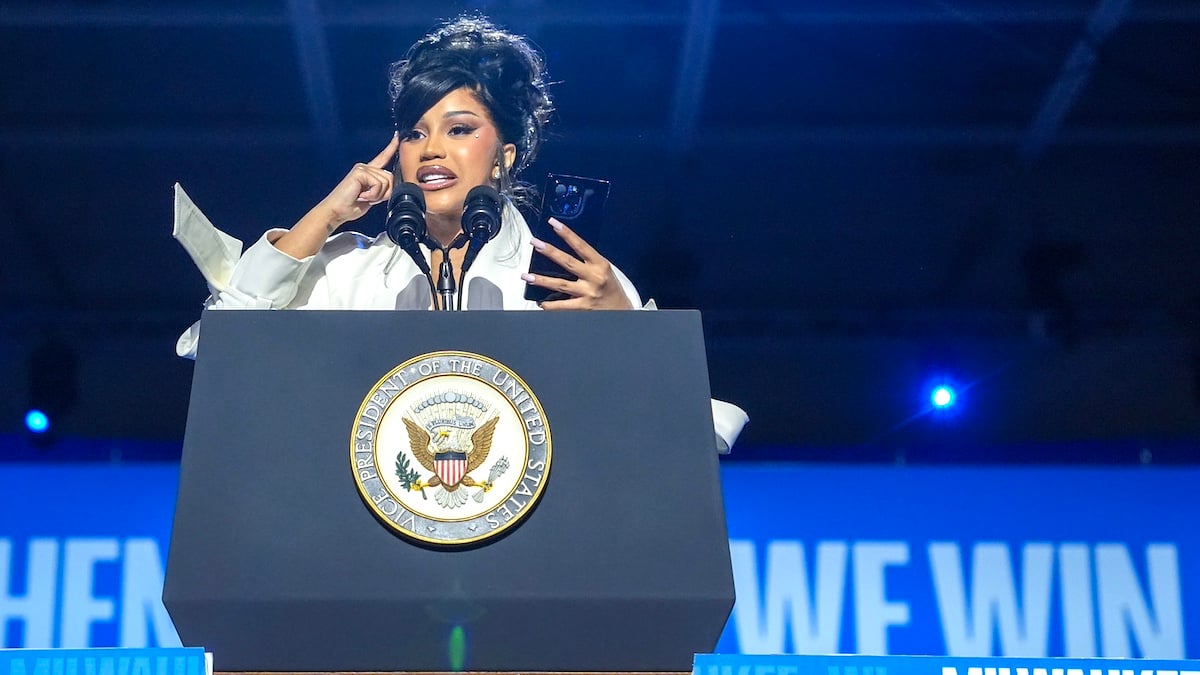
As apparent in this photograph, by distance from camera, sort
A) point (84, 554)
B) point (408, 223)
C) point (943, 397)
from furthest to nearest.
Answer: point (943, 397)
point (84, 554)
point (408, 223)

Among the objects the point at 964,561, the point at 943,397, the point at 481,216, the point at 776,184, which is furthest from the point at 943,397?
the point at 481,216

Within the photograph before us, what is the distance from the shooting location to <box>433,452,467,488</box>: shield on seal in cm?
120

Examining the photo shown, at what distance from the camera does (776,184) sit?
3.71 m

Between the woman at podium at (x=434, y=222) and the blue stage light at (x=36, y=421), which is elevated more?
the blue stage light at (x=36, y=421)

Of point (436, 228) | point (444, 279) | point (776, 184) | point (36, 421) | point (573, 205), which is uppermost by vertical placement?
point (776, 184)

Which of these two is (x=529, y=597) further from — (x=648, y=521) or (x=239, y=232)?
(x=239, y=232)

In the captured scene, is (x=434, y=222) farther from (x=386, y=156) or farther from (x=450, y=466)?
(x=450, y=466)

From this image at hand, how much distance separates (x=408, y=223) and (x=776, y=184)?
7.72 feet

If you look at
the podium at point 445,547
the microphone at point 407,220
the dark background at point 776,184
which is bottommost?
the podium at point 445,547

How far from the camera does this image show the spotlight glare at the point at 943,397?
4168mm

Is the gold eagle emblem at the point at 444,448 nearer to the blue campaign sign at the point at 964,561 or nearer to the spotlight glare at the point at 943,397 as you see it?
the blue campaign sign at the point at 964,561

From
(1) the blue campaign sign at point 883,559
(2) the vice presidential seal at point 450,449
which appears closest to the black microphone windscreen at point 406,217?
(2) the vice presidential seal at point 450,449

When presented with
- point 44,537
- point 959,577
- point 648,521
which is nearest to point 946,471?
point 959,577

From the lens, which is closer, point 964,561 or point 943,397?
point 964,561
